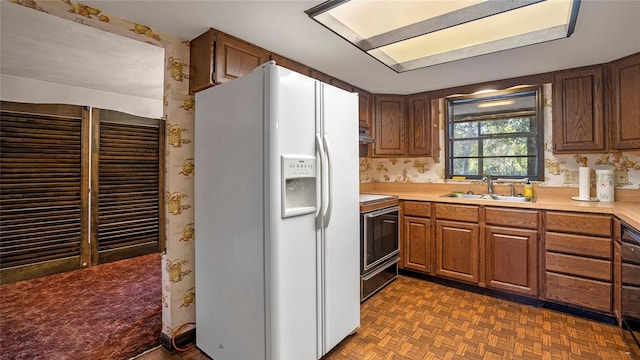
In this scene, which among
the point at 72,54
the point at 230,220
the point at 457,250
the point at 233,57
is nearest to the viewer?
the point at 230,220

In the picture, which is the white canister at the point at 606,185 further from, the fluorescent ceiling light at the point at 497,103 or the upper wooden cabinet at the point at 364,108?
the upper wooden cabinet at the point at 364,108

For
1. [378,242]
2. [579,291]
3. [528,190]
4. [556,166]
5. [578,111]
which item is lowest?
[579,291]

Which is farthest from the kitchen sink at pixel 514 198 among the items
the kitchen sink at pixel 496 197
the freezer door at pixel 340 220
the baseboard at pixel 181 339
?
the baseboard at pixel 181 339

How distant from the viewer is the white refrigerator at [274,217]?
4.88 feet

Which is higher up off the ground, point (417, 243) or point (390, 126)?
point (390, 126)

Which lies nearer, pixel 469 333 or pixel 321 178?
pixel 321 178

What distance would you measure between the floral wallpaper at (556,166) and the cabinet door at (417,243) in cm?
77

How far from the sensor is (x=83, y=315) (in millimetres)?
2428

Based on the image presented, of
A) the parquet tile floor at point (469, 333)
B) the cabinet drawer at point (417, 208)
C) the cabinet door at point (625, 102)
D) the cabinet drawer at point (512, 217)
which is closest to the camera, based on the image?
the parquet tile floor at point (469, 333)

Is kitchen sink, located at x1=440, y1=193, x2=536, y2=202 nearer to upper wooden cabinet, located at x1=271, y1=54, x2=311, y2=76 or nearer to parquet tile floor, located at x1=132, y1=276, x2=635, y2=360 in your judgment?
parquet tile floor, located at x1=132, y1=276, x2=635, y2=360

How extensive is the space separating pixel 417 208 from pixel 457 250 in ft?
1.84

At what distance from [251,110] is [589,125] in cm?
294

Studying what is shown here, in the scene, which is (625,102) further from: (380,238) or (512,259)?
(380,238)

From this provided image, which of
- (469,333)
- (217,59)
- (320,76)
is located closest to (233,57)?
(217,59)
